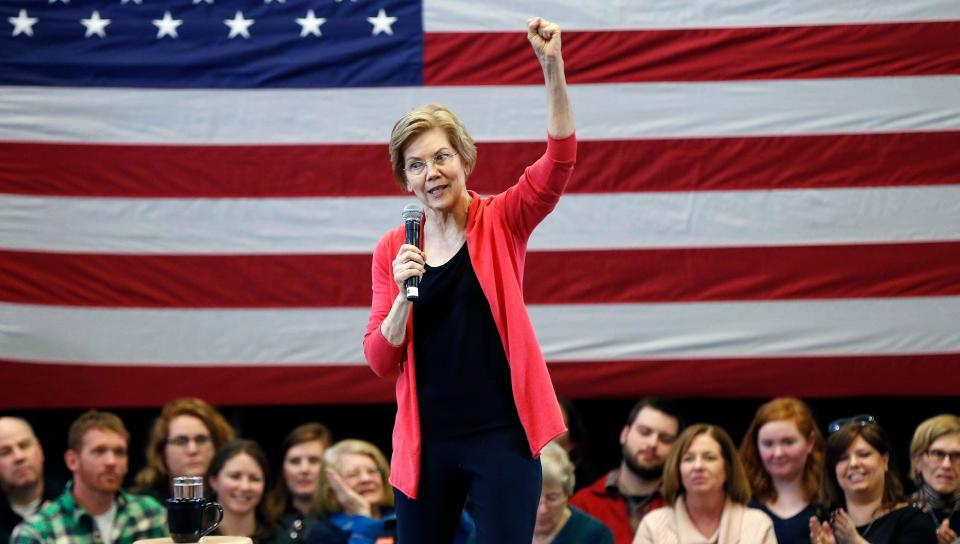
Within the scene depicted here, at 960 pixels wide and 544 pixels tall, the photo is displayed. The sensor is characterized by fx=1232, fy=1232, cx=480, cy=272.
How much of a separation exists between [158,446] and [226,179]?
106 centimetres

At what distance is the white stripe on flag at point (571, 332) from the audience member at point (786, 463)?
0.29m

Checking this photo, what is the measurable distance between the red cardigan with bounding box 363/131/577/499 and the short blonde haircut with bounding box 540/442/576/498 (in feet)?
6.06

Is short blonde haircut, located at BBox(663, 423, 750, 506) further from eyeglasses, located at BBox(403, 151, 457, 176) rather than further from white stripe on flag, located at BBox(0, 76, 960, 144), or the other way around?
eyeglasses, located at BBox(403, 151, 457, 176)

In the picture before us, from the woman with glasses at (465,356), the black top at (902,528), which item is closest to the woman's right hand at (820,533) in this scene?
the black top at (902,528)

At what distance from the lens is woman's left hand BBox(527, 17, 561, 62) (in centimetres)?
227

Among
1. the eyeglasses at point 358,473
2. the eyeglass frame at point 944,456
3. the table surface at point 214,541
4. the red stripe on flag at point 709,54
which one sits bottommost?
the table surface at point 214,541

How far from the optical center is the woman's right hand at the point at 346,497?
4363 millimetres

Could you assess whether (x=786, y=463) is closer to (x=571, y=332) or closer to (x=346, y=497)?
(x=571, y=332)

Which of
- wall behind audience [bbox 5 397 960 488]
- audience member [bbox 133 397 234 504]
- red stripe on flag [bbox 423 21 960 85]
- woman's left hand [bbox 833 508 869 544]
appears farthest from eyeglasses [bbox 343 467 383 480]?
woman's left hand [bbox 833 508 869 544]

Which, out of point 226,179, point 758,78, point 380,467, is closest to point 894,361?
point 758,78

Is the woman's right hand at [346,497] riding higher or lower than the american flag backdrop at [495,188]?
lower

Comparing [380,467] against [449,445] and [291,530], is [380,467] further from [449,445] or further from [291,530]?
[449,445]

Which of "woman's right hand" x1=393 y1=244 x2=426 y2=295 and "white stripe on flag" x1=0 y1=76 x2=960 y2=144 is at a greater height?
"white stripe on flag" x1=0 y1=76 x2=960 y2=144

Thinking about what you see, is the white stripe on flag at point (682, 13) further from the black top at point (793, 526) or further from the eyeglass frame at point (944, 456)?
the black top at point (793, 526)
